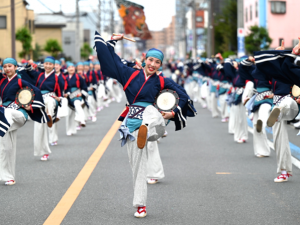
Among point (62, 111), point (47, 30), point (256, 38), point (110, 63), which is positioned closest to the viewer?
point (110, 63)

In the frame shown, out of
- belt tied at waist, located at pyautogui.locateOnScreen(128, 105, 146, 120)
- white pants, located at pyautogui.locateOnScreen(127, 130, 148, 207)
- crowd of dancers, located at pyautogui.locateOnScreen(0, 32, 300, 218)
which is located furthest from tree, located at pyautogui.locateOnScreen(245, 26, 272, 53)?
white pants, located at pyautogui.locateOnScreen(127, 130, 148, 207)

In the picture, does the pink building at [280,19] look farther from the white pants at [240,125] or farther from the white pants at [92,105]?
the white pants at [240,125]

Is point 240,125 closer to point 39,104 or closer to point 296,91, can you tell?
point 296,91

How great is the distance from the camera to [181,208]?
6391mm

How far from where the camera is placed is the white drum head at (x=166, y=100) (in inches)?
250

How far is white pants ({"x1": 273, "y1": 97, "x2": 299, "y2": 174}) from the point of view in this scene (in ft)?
26.1

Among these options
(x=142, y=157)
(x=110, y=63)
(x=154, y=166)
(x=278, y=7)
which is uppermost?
(x=278, y=7)

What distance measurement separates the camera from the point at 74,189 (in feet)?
24.4

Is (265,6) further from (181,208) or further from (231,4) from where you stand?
(181,208)

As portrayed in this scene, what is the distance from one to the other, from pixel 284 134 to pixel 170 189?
197 centimetres

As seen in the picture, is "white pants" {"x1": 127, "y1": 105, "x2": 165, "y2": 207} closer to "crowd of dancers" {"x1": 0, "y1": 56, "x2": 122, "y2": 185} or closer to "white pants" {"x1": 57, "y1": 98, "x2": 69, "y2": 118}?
"crowd of dancers" {"x1": 0, "y1": 56, "x2": 122, "y2": 185}

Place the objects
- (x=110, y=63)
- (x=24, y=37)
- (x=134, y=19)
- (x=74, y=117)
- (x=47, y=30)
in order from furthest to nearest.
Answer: (x=47, y=30), (x=24, y=37), (x=134, y=19), (x=74, y=117), (x=110, y=63)

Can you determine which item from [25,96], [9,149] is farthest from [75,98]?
[9,149]

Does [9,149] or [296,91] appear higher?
[296,91]
